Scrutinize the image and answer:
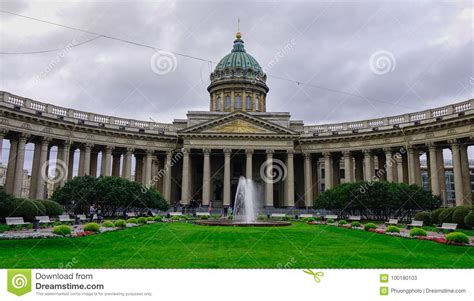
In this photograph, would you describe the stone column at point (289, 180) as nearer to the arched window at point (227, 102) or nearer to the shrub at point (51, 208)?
the arched window at point (227, 102)

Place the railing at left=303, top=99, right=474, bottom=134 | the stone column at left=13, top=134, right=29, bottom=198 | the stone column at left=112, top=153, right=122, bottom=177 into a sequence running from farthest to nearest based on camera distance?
the stone column at left=112, top=153, right=122, bottom=177, the railing at left=303, top=99, right=474, bottom=134, the stone column at left=13, top=134, right=29, bottom=198

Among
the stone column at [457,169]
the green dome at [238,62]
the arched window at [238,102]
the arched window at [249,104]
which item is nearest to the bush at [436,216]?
the stone column at [457,169]

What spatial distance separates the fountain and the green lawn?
25.6 ft

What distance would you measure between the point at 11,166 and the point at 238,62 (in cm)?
4603

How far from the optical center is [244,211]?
159 feet

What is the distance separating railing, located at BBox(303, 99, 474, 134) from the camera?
150 feet

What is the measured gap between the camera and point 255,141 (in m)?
58.4

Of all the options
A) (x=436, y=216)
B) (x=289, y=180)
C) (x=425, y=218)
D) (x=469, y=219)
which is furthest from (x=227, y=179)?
(x=469, y=219)

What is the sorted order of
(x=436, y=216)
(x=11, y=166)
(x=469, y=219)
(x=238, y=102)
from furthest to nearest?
1. (x=238, y=102)
2. (x=11, y=166)
3. (x=436, y=216)
4. (x=469, y=219)

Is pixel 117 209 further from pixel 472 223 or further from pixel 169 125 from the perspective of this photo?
pixel 472 223

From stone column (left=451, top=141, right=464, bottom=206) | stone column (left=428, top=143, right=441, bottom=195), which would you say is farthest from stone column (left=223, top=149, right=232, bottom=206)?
stone column (left=451, top=141, right=464, bottom=206)

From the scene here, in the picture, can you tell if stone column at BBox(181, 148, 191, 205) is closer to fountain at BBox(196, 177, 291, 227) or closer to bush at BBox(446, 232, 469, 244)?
fountain at BBox(196, 177, 291, 227)

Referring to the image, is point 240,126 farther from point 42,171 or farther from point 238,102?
point 42,171
